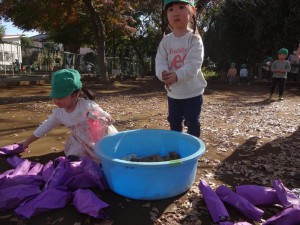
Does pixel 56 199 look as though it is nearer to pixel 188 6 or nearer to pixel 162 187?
pixel 162 187

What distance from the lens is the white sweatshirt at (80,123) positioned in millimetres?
2820

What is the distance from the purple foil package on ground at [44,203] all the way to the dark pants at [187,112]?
130cm

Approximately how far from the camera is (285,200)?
2092 millimetres

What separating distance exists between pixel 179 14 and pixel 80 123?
4.30 feet

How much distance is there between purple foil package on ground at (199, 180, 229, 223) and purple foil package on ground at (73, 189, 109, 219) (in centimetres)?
68

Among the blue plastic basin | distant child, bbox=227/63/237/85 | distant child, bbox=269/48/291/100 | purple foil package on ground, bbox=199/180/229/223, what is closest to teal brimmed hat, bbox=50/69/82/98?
the blue plastic basin

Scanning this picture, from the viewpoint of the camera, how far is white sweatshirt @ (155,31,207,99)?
2660mm

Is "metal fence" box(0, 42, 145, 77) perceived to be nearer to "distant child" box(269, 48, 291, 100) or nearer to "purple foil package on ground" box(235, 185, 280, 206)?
"distant child" box(269, 48, 291, 100)

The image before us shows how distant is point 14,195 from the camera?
6.89 feet

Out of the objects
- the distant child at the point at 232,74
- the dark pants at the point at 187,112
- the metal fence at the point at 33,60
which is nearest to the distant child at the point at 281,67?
the distant child at the point at 232,74

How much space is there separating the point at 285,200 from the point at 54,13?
1261cm

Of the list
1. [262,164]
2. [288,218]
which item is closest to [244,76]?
[262,164]

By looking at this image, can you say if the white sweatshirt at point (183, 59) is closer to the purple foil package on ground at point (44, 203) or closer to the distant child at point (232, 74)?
the purple foil package on ground at point (44, 203)

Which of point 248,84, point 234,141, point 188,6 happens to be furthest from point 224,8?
point 188,6
